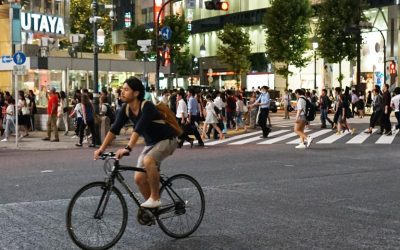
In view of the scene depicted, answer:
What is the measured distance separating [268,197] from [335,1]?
40.5m

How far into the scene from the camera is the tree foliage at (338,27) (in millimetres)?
46594

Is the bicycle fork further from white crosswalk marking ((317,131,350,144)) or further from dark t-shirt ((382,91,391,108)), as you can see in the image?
dark t-shirt ((382,91,391,108))

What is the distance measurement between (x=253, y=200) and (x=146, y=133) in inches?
122

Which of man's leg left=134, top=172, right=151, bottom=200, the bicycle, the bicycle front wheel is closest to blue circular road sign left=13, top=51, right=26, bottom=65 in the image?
the bicycle

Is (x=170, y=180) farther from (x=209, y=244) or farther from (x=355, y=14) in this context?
(x=355, y=14)

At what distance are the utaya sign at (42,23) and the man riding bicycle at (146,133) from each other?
3484 centimetres

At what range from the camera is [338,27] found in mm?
46938

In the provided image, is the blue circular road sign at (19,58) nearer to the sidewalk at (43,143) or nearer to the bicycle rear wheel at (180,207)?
the sidewalk at (43,143)

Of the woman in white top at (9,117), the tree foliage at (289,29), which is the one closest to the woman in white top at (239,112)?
the woman in white top at (9,117)

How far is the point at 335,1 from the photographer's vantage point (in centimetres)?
4709

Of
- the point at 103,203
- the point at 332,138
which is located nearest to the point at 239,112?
the point at 332,138

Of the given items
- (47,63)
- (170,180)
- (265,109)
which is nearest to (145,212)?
(170,180)

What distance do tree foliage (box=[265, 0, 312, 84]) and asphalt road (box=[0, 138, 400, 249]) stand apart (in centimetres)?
3587

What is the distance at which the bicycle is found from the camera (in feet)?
18.9
